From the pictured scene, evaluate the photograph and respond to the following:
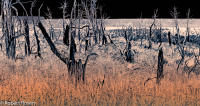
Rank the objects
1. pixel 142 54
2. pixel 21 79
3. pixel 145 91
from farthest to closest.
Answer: pixel 142 54
pixel 21 79
pixel 145 91

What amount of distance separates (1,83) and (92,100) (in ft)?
9.39

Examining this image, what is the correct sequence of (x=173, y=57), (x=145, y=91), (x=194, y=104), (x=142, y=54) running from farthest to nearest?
(x=142, y=54), (x=173, y=57), (x=145, y=91), (x=194, y=104)

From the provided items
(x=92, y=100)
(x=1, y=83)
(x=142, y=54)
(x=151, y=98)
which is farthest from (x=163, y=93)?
(x=142, y=54)

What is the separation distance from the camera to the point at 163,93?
22.9ft

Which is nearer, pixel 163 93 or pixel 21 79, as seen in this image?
pixel 163 93

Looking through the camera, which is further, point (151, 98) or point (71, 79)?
point (71, 79)

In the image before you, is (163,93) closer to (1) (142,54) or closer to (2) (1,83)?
(2) (1,83)

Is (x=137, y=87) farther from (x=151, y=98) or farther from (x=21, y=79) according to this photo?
(x=21, y=79)

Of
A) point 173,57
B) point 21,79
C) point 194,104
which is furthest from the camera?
point 173,57

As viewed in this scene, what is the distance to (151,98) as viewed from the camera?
6773 millimetres

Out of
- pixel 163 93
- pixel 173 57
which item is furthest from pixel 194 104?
pixel 173 57

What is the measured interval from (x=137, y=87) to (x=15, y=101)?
3.05 m

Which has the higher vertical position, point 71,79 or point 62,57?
point 62,57

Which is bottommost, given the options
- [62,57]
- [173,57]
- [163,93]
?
[173,57]
